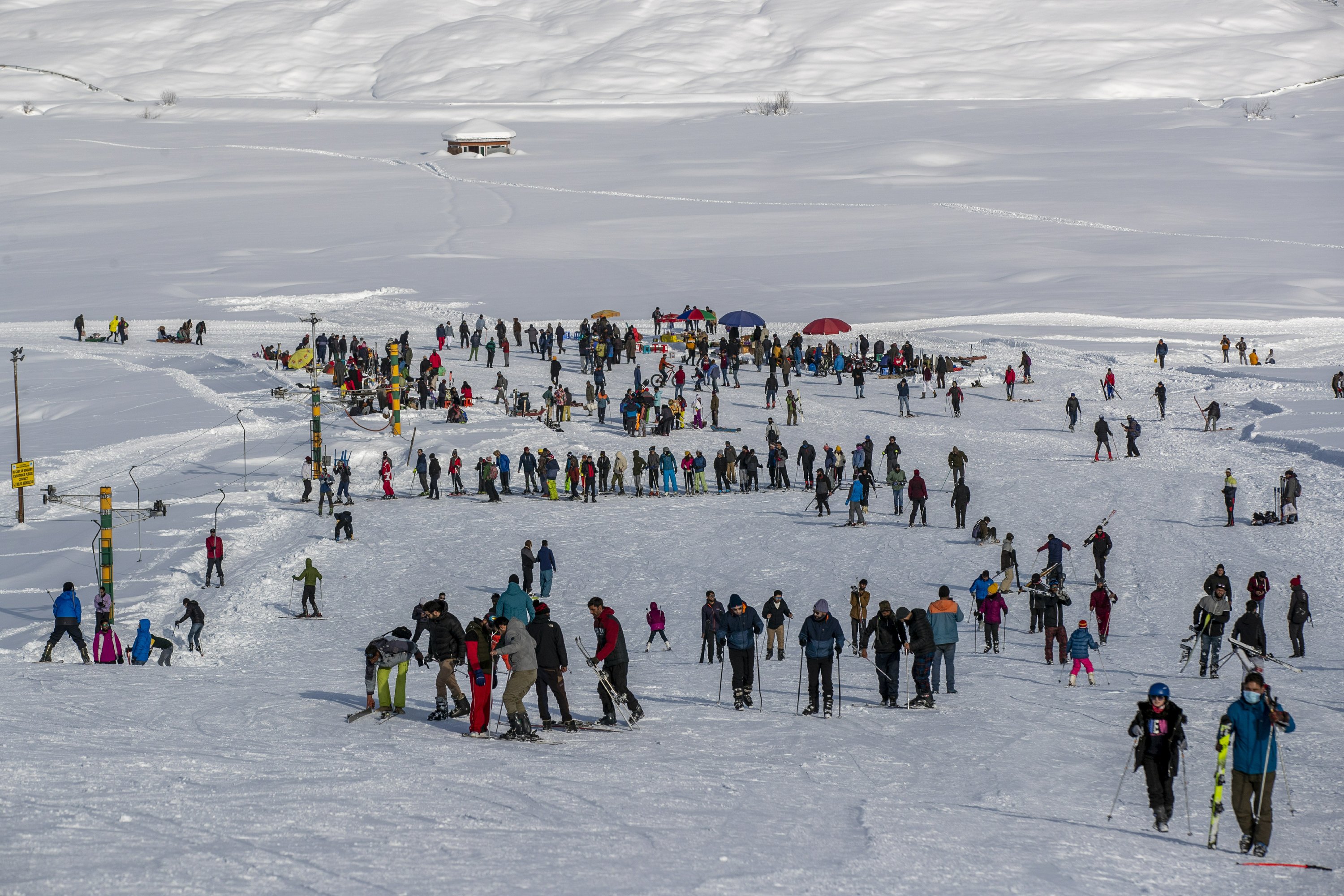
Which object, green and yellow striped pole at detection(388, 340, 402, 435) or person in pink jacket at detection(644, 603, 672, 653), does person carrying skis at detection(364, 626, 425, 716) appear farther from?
green and yellow striped pole at detection(388, 340, 402, 435)

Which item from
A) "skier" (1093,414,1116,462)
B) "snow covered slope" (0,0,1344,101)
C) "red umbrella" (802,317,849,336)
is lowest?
"skier" (1093,414,1116,462)

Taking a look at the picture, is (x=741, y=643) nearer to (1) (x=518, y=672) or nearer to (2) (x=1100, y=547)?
(1) (x=518, y=672)

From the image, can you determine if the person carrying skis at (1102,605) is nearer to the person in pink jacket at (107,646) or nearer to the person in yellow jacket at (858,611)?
the person in yellow jacket at (858,611)

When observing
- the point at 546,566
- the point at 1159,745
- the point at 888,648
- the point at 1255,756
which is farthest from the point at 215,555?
the point at 1255,756

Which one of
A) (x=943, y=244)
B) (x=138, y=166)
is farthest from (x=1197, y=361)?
(x=138, y=166)

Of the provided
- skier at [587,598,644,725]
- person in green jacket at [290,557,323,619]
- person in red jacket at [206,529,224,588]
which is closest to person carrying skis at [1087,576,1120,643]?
skier at [587,598,644,725]

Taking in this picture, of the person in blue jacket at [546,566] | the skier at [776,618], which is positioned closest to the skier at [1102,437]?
the person in blue jacket at [546,566]
